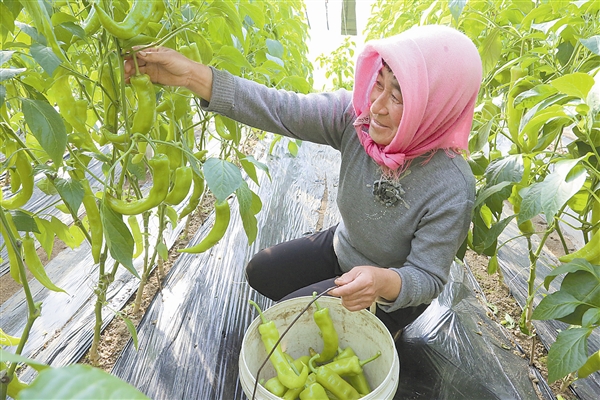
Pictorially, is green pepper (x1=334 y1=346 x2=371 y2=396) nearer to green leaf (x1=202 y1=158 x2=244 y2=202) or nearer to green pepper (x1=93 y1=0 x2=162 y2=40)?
green leaf (x1=202 y1=158 x2=244 y2=202)

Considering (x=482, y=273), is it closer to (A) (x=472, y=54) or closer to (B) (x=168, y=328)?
(A) (x=472, y=54)

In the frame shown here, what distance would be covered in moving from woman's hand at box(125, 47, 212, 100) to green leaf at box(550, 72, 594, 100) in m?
0.81

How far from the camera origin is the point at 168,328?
5.62 ft

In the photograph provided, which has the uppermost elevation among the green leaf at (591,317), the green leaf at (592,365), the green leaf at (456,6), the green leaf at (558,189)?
the green leaf at (456,6)

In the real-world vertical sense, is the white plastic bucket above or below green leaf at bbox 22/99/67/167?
below

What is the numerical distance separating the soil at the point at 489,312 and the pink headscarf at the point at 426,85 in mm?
858

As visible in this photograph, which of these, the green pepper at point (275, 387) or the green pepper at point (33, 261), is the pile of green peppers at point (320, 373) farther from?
the green pepper at point (33, 261)

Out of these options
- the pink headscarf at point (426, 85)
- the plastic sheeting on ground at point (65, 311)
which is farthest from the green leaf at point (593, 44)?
the plastic sheeting on ground at point (65, 311)

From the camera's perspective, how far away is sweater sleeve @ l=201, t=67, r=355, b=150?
3.84 ft

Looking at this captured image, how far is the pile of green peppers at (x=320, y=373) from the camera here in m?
1.31

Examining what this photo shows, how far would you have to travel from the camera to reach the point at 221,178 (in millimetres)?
857

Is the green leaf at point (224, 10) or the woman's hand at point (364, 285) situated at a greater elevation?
→ the green leaf at point (224, 10)

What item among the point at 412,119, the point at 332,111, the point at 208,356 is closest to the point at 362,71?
the point at 332,111

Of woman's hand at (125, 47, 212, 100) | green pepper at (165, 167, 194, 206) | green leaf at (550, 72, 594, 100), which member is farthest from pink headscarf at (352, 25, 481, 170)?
green pepper at (165, 167, 194, 206)
